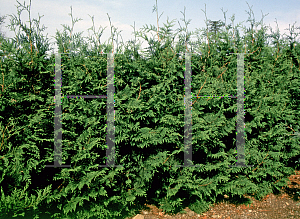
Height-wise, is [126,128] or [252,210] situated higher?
[126,128]

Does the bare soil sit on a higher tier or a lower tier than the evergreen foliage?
lower

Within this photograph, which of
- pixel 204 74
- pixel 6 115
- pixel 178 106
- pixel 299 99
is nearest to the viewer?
pixel 6 115

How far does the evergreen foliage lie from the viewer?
142 inches

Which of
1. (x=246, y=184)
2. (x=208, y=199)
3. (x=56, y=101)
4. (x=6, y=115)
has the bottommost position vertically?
(x=208, y=199)

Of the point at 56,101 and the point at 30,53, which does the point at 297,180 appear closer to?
the point at 56,101

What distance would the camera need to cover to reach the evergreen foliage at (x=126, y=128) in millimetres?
3607

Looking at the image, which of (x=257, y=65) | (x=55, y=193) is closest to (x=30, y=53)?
(x=55, y=193)

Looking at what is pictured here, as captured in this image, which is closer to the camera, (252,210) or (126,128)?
(126,128)

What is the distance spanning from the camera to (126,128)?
12.7 ft

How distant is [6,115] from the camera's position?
358 centimetres

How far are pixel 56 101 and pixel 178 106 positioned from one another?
7.50ft

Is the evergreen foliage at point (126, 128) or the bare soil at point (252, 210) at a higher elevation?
the evergreen foliage at point (126, 128)

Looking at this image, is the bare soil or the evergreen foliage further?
the bare soil

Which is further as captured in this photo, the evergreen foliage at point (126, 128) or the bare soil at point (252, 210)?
the bare soil at point (252, 210)
